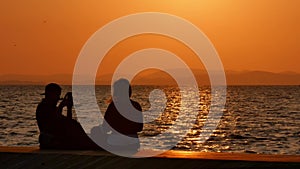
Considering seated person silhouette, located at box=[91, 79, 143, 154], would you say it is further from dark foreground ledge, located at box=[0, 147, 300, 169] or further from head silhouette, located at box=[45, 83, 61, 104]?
head silhouette, located at box=[45, 83, 61, 104]

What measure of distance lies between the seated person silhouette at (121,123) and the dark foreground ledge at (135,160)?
2.10 feet

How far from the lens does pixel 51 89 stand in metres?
12.0

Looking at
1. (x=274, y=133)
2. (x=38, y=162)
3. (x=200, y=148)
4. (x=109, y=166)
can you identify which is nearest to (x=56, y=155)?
(x=38, y=162)

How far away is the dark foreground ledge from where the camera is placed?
9984 mm

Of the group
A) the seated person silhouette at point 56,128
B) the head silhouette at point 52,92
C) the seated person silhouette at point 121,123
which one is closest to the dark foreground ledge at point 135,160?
the seated person silhouette at point 56,128

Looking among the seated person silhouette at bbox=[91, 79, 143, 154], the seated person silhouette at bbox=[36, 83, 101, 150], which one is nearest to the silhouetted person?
the seated person silhouette at bbox=[91, 79, 143, 154]

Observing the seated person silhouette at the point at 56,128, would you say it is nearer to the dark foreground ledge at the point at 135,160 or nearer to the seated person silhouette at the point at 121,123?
the seated person silhouette at the point at 121,123

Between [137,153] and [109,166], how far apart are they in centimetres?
98

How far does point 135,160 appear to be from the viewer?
1052 cm

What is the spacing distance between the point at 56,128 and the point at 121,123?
4.03 ft

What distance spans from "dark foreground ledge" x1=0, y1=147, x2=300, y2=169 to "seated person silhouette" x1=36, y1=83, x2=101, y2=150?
49cm

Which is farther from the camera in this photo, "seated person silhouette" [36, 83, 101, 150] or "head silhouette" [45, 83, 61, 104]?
"head silhouette" [45, 83, 61, 104]

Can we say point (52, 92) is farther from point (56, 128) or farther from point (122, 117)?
point (122, 117)

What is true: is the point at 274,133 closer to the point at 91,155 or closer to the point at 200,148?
the point at 200,148
